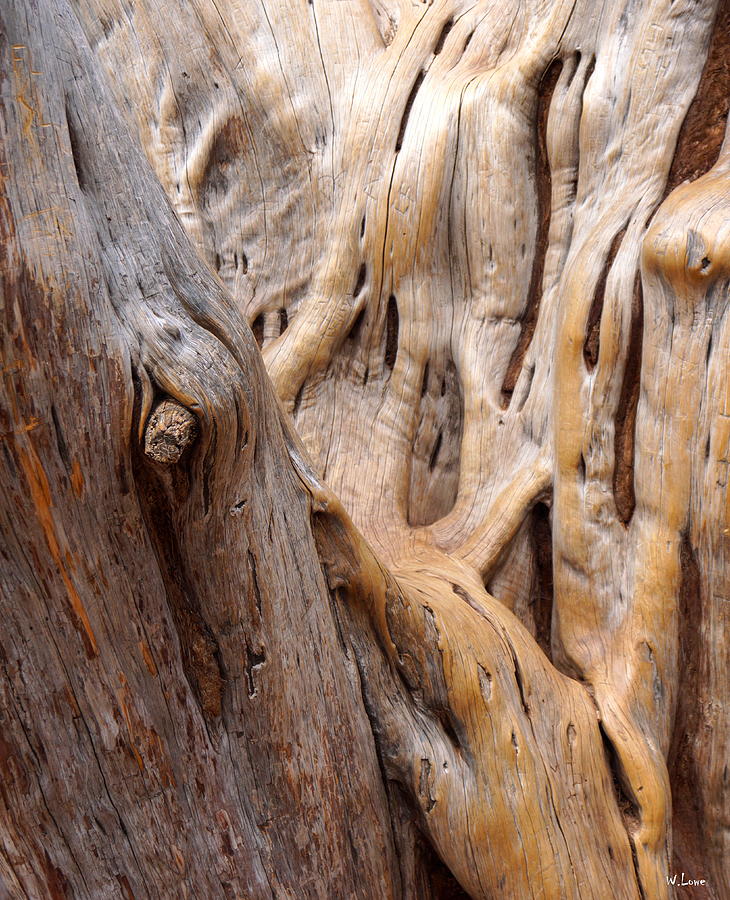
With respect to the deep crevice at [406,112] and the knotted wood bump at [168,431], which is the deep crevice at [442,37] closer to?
the deep crevice at [406,112]

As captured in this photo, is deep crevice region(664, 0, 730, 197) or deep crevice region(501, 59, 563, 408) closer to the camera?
deep crevice region(664, 0, 730, 197)

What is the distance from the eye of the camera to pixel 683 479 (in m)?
1.82

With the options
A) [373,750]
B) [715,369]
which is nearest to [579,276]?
[715,369]

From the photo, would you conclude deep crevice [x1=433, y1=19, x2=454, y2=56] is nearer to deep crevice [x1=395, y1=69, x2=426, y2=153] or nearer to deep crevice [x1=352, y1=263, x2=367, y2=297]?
deep crevice [x1=395, y1=69, x2=426, y2=153]

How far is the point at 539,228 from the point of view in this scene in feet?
7.36

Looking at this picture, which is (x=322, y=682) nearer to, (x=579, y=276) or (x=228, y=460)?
(x=228, y=460)

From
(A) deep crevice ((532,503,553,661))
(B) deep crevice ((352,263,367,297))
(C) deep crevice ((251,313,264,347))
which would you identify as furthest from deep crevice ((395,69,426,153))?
(A) deep crevice ((532,503,553,661))

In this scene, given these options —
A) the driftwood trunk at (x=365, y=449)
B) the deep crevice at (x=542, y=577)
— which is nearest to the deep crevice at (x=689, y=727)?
the driftwood trunk at (x=365, y=449)

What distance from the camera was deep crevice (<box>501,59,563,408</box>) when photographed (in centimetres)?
223

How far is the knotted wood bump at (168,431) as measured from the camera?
3.97 feet

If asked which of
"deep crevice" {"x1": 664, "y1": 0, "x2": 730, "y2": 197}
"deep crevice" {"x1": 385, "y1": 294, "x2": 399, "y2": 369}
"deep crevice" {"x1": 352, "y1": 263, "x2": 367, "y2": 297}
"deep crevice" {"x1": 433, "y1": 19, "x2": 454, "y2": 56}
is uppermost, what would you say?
"deep crevice" {"x1": 433, "y1": 19, "x2": 454, "y2": 56}

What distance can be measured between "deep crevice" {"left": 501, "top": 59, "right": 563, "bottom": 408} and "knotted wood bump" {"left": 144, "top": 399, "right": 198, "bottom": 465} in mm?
1226

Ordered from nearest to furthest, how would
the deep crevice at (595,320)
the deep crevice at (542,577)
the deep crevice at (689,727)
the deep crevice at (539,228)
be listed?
the deep crevice at (689,727) < the deep crevice at (595,320) < the deep crevice at (542,577) < the deep crevice at (539,228)

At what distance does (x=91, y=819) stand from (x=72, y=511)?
56 centimetres
